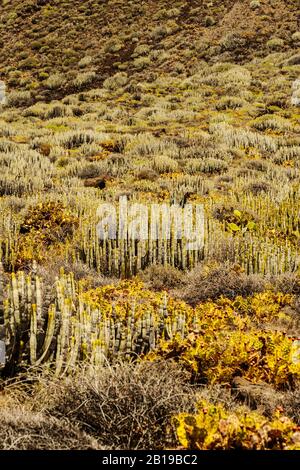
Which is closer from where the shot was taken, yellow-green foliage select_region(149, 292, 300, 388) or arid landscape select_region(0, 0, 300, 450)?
arid landscape select_region(0, 0, 300, 450)

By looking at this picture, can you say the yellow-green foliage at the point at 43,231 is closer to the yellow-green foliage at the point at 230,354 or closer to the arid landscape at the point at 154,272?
the arid landscape at the point at 154,272

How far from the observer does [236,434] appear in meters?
2.65

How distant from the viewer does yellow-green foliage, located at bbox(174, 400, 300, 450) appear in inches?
103

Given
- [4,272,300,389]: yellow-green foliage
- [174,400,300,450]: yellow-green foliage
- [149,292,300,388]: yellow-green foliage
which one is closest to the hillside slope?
[4,272,300,389]: yellow-green foliage

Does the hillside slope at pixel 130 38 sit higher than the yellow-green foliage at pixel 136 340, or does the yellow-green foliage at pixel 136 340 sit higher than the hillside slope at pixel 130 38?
the hillside slope at pixel 130 38

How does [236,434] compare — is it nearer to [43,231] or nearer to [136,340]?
[136,340]

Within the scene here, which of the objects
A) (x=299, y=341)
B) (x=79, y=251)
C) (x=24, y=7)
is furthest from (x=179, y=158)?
(x=24, y=7)

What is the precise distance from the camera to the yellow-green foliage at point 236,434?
2609 millimetres

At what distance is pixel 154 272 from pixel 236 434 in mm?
4552

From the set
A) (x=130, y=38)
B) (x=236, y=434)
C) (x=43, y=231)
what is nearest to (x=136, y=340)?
(x=236, y=434)

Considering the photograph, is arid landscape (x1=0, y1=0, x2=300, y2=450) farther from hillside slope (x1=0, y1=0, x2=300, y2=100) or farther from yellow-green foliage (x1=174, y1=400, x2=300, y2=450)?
hillside slope (x1=0, y1=0, x2=300, y2=100)

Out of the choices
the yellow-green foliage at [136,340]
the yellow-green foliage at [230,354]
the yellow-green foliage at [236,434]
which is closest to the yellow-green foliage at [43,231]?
the yellow-green foliage at [136,340]

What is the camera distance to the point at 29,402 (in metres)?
3.40

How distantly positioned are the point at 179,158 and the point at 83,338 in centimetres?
1175
